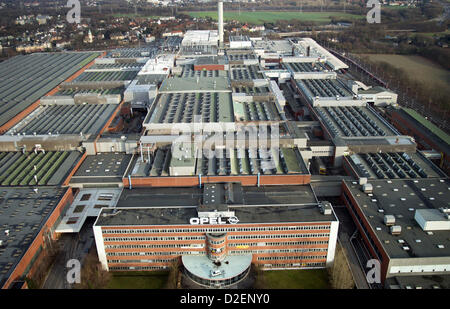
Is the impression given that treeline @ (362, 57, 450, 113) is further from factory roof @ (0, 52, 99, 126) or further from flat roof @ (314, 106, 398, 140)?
factory roof @ (0, 52, 99, 126)

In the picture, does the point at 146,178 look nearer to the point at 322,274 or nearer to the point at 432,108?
the point at 322,274

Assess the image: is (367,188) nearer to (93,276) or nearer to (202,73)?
(93,276)

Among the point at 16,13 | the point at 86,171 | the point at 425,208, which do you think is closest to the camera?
the point at 425,208

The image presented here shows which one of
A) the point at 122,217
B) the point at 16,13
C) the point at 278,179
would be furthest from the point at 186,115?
the point at 16,13

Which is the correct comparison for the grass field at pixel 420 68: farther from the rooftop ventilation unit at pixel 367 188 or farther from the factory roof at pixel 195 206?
the factory roof at pixel 195 206

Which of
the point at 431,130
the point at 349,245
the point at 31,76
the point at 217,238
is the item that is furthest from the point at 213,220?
the point at 31,76
